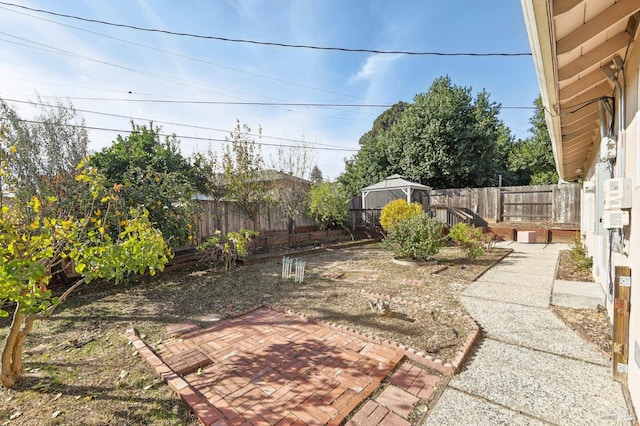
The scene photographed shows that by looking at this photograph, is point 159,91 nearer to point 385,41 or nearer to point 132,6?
point 132,6

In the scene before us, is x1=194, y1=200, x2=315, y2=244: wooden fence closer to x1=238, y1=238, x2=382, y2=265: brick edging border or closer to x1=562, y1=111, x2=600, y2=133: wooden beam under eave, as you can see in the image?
x1=238, y1=238, x2=382, y2=265: brick edging border

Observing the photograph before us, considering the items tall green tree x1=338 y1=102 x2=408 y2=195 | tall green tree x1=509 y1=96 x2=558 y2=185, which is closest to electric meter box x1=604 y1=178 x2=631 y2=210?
tall green tree x1=338 y1=102 x2=408 y2=195

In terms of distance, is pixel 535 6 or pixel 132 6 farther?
pixel 132 6

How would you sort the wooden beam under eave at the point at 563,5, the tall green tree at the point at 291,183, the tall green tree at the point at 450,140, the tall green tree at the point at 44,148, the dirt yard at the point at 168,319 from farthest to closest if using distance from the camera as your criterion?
the tall green tree at the point at 450,140 < the tall green tree at the point at 291,183 < the tall green tree at the point at 44,148 < the dirt yard at the point at 168,319 < the wooden beam under eave at the point at 563,5

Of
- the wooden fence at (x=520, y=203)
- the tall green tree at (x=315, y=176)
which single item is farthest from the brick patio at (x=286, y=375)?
the wooden fence at (x=520, y=203)

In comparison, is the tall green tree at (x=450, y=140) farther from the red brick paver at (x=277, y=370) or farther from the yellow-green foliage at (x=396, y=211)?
the red brick paver at (x=277, y=370)

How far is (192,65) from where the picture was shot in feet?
29.2


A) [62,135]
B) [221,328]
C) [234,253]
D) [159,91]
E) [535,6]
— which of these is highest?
[159,91]

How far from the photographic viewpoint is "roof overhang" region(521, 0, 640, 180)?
1.72 m

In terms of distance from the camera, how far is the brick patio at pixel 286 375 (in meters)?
2.15

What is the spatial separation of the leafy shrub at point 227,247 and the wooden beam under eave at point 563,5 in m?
6.23

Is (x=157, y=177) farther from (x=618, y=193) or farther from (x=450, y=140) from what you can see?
(x=450, y=140)

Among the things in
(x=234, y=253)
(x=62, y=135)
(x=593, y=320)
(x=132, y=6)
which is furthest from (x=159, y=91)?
(x=593, y=320)

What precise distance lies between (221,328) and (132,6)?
6.50 m
